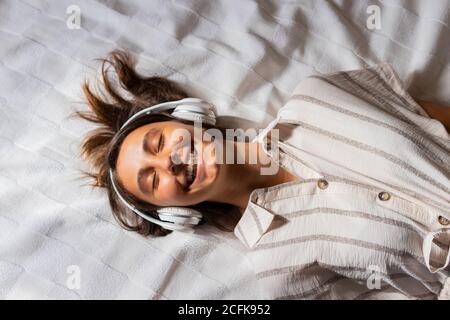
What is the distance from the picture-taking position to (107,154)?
127 centimetres

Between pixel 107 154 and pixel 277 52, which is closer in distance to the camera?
pixel 107 154

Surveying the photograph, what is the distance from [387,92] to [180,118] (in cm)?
47

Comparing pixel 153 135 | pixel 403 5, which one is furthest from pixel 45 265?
pixel 403 5

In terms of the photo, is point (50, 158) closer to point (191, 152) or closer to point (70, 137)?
point (70, 137)

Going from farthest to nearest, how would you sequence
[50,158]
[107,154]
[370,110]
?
[50,158]
[107,154]
[370,110]

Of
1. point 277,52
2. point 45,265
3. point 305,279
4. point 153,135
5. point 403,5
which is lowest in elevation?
point 45,265

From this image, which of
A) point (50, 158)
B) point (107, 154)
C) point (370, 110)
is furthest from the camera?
point (50, 158)

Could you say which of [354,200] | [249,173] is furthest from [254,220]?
[354,200]

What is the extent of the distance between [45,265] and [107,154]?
309 mm

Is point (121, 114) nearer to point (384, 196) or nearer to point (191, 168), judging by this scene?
point (191, 168)

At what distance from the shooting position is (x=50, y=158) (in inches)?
54.7

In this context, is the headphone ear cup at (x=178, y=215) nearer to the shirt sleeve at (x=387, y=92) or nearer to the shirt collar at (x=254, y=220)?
the shirt collar at (x=254, y=220)

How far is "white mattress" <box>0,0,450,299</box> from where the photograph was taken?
131 cm
